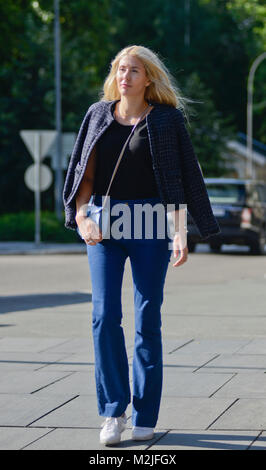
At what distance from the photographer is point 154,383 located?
14.5 feet

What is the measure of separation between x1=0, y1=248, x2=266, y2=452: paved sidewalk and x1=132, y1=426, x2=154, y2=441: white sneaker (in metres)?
0.04

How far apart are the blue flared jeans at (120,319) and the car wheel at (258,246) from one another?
16198mm

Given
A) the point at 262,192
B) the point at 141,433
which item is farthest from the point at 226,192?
the point at 141,433

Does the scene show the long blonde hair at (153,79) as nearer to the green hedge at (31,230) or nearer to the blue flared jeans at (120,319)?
the blue flared jeans at (120,319)

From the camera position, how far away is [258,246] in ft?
67.6

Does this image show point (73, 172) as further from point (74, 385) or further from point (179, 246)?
point (74, 385)

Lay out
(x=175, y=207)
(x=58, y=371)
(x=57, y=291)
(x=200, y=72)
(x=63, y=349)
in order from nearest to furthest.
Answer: (x=175, y=207), (x=58, y=371), (x=63, y=349), (x=57, y=291), (x=200, y=72)

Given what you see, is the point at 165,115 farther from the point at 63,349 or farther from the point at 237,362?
the point at 63,349

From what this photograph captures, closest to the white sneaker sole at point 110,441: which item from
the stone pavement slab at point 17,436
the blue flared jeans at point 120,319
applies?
the blue flared jeans at point 120,319

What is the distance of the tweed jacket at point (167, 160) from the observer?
→ 4.35 meters

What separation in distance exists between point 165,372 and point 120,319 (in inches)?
67.9

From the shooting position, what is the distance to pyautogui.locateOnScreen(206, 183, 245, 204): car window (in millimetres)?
20250
